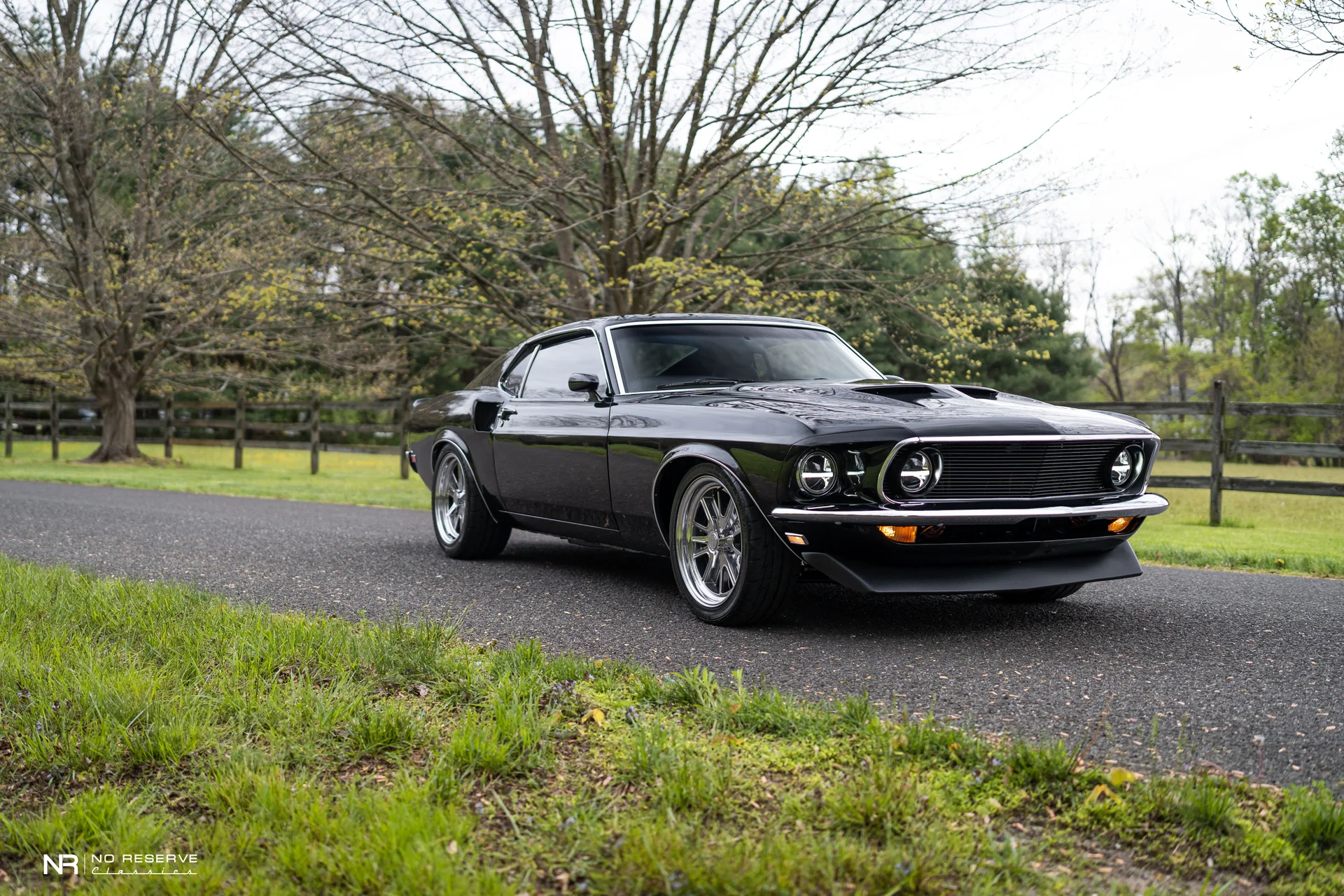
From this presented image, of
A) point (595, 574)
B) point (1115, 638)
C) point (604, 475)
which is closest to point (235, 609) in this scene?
point (604, 475)

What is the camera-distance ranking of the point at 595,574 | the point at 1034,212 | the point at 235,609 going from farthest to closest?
the point at 1034,212 < the point at 595,574 < the point at 235,609

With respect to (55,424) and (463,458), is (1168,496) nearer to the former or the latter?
(463,458)

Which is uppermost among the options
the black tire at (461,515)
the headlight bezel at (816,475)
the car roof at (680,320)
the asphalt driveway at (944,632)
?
the car roof at (680,320)

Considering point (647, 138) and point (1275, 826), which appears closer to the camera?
point (1275, 826)

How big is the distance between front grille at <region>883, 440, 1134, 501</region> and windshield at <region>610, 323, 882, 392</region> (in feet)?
4.91

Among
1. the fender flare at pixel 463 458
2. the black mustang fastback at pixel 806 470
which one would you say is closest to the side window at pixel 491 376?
the fender flare at pixel 463 458

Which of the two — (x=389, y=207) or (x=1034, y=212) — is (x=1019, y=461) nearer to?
(x=1034, y=212)

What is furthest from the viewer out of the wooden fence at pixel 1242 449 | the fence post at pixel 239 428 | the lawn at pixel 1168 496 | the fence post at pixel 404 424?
the fence post at pixel 239 428

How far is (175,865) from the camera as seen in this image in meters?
2.53

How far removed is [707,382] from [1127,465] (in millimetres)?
2117

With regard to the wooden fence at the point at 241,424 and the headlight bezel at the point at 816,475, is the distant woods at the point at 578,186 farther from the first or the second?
the headlight bezel at the point at 816,475

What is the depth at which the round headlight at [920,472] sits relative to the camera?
15.5 feet

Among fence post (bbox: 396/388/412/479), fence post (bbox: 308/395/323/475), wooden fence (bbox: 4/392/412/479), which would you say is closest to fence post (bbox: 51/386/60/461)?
wooden fence (bbox: 4/392/412/479)

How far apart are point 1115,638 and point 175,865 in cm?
380
